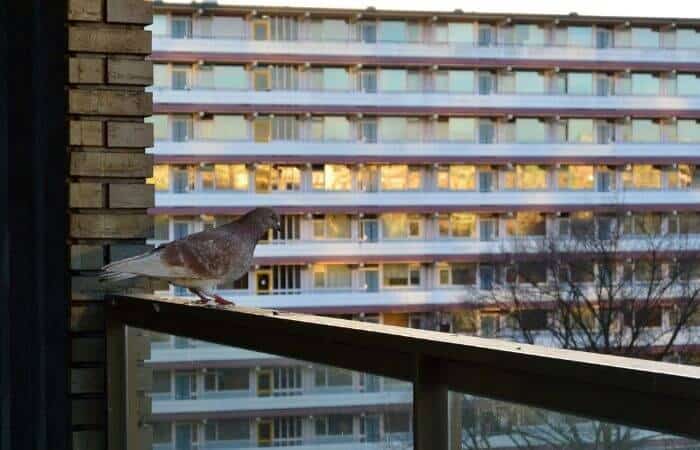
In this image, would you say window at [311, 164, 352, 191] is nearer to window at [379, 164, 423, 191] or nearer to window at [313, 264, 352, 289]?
window at [379, 164, 423, 191]

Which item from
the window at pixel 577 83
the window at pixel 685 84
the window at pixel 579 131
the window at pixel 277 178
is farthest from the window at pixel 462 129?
the window at pixel 685 84

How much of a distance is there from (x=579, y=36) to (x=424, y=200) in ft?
13.2

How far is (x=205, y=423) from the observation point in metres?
1.78

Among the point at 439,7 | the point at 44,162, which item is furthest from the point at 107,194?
the point at 439,7

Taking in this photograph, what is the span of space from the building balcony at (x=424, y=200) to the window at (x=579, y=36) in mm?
2646

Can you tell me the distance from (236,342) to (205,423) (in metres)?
0.15

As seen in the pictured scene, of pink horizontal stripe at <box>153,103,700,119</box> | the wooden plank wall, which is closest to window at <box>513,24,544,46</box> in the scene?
pink horizontal stripe at <box>153,103,700,119</box>

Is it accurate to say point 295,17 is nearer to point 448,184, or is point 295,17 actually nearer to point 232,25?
point 232,25

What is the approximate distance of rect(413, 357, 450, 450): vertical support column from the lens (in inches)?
47.3

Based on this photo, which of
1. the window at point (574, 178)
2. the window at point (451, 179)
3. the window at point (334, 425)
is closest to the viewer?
the window at point (334, 425)

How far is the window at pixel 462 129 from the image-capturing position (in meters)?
22.0

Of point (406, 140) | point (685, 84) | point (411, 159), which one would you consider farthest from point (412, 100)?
point (685, 84)

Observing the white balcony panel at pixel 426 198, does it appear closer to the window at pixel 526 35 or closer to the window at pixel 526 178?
the window at pixel 526 178

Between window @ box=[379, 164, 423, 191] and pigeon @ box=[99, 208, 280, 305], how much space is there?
779 inches
